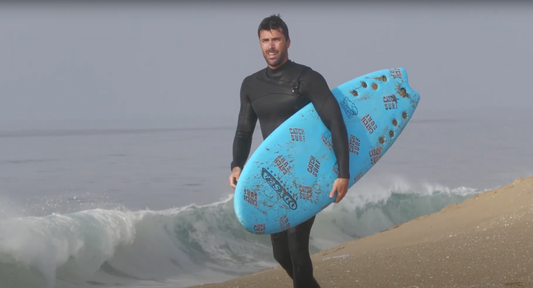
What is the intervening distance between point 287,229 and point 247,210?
0.25 meters

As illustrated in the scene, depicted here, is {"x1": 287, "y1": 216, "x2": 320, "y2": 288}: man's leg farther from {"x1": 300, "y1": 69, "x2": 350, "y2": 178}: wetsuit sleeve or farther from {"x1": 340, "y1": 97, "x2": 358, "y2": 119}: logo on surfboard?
{"x1": 340, "y1": 97, "x2": 358, "y2": 119}: logo on surfboard

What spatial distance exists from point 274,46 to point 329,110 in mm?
446

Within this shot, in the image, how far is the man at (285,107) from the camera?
12.3 feet

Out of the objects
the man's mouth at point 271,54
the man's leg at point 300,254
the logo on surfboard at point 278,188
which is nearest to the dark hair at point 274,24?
the man's mouth at point 271,54

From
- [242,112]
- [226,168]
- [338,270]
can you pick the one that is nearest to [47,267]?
[338,270]

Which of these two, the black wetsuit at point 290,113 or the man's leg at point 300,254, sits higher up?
the black wetsuit at point 290,113

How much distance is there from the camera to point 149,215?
11180mm

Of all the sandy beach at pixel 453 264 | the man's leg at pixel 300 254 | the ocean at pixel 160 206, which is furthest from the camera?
the ocean at pixel 160 206

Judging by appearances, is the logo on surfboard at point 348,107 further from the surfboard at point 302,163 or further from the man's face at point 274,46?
the man's face at point 274,46

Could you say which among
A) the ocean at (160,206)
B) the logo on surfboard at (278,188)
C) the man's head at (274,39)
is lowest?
the ocean at (160,206)

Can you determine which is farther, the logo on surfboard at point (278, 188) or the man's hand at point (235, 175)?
the man's hand at point (235, 175)

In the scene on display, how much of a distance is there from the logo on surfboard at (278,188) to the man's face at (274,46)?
0.58 meters

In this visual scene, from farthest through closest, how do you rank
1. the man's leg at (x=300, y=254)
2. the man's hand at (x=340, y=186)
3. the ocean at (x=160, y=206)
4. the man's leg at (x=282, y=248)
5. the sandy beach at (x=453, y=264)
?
the ocean at (x=160, y=206)
the sandy beach at (x=453, y=264)
the man's leg at (x=282, y=248)
the man's leg at (x=300, y=254)
the man's hand at (x=340, y=186)

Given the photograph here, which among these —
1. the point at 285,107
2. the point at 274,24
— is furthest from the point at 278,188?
the point at 274,24
